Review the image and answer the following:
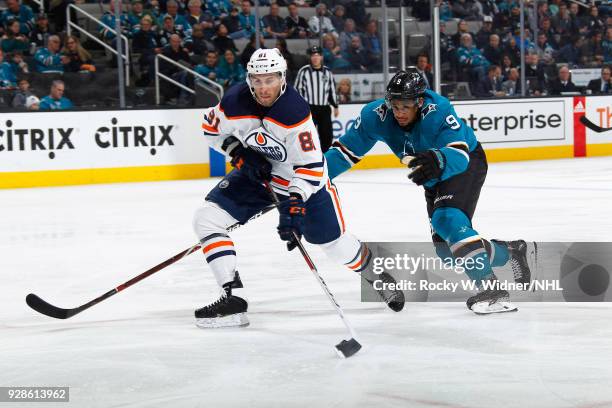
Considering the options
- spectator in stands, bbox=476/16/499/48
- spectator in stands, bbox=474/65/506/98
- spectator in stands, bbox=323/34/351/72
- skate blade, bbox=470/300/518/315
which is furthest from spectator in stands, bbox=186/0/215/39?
skate blade, bbox=470/300/518/315

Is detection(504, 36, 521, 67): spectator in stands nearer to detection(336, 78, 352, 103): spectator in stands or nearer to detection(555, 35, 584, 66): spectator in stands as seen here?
detection(555, 35, 584, 66): spectator in stands

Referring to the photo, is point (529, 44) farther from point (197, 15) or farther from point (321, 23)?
point (197, 15)

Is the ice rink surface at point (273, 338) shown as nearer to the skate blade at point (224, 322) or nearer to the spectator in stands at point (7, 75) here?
the skate blade at point (224, 322)

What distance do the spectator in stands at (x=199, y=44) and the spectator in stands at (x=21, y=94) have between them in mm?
2037

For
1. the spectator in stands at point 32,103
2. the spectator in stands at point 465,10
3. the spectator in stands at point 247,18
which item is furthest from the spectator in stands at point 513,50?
the spectator in stands at point 32,103

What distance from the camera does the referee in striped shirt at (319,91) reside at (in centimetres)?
1107

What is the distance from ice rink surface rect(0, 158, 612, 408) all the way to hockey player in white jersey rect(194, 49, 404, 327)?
0.24m

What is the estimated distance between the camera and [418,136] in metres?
4.22

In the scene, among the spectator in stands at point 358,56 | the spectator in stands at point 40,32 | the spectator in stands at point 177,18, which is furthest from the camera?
the spectator in stands at point 358,56

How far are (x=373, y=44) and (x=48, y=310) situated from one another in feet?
27.9

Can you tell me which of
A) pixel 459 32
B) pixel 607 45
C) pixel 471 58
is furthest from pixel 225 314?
pixel 607 45

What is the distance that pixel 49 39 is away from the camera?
11.0 metres

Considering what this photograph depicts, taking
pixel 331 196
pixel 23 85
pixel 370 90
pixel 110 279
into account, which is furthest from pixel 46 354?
pixel 370 90

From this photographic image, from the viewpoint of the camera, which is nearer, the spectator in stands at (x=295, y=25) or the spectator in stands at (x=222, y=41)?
the spectator in stands at (x=222, y=41)
